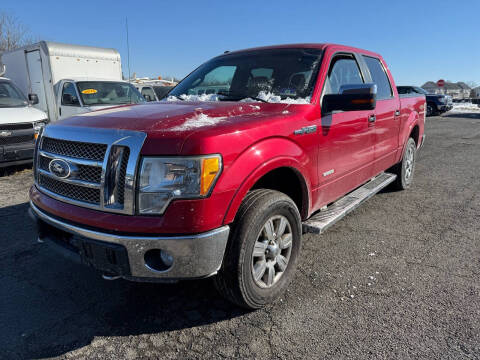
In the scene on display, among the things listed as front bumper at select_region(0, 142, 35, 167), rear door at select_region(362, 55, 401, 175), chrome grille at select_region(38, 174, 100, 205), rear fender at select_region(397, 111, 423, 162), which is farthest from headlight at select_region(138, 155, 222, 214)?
front bumper at select_region(0, 142, 35, 167)

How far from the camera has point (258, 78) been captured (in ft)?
11.2

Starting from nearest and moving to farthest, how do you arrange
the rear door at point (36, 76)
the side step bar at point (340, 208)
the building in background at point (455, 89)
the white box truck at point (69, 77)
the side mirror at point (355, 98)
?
1. the side mirror at point (355, 98)
2. the side step bar at point (340, 208)
3. the white box truck at point (69, 77)
4. the rear door at point (36, 76)
5. the building in background at point (455, 89)

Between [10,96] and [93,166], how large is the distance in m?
6.89

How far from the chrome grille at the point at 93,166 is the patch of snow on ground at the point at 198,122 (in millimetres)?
249

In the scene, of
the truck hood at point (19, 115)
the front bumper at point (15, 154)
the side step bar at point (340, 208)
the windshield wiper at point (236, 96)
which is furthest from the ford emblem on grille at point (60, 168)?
the truck hood at point (19, 115)

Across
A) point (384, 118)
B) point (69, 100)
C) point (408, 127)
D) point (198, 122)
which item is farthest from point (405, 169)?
point (69, 100)

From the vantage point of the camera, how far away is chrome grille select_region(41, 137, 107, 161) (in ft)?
7.24

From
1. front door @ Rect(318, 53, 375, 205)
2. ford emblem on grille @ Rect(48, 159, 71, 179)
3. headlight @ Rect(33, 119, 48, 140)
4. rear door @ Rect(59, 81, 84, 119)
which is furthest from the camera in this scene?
rear door @ Rect(59, 81, 84, 119)

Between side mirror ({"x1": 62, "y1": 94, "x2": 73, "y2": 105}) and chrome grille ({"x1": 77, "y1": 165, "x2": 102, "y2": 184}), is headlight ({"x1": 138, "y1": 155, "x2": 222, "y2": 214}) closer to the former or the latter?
chrome grille ({"x1": 77, "y1": 165, "x2": 102, "y2": 184})

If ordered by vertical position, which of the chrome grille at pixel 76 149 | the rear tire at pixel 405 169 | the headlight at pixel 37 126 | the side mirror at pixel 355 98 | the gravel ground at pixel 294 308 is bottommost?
the gravel ground at pixel 294 308

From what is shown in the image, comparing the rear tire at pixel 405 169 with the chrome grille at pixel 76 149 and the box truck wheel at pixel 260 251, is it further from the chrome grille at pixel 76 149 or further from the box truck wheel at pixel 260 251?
the chrome grille at pixel 76 149

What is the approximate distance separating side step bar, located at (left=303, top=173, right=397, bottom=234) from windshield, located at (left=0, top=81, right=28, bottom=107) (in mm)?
7004

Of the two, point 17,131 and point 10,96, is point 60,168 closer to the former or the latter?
point 17,131

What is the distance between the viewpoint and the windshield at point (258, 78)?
125 inches
